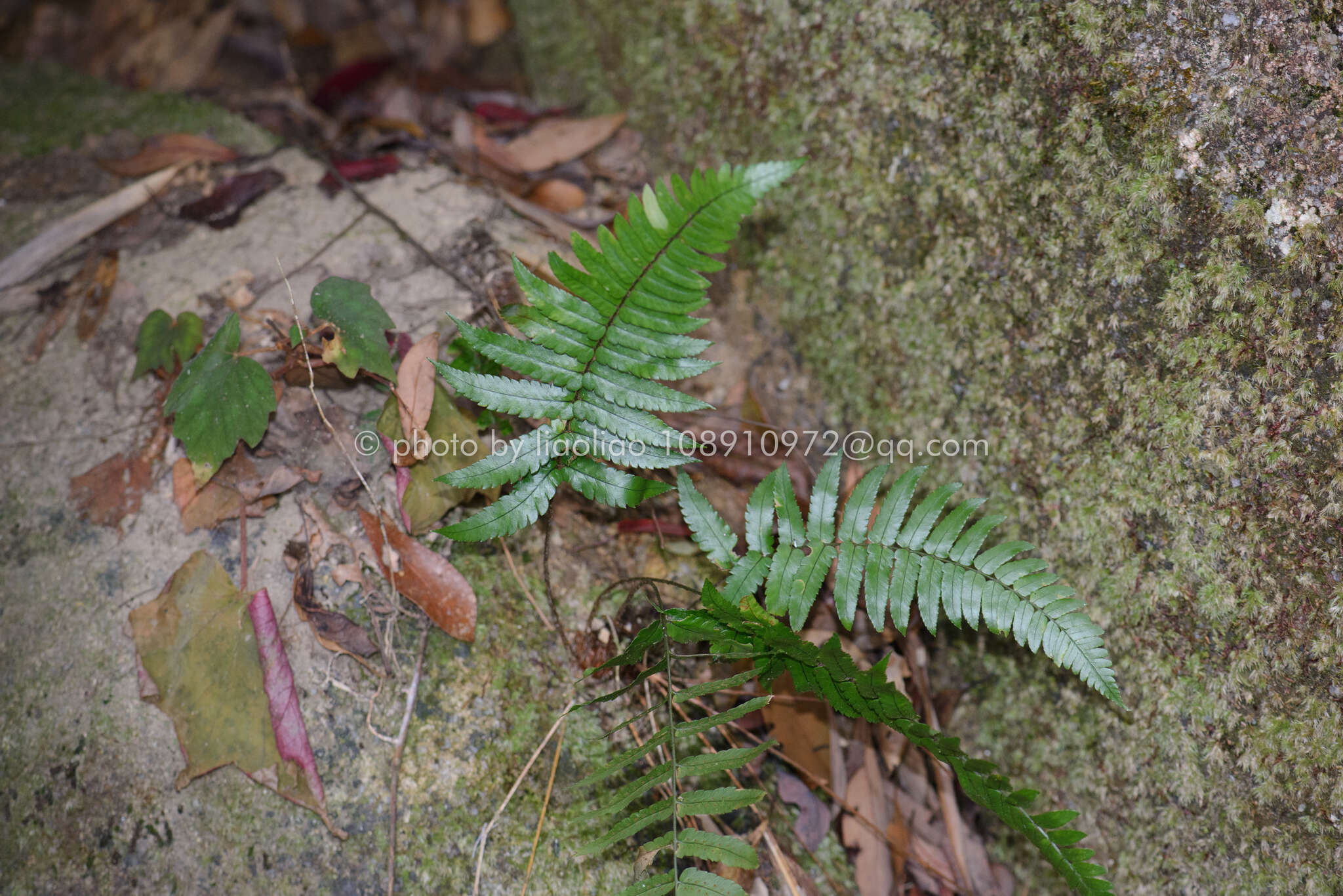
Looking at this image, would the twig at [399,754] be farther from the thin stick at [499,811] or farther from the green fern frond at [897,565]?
the green fern frond at [897,565]

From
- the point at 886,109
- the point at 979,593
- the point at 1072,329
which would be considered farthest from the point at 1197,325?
the point at 886,109

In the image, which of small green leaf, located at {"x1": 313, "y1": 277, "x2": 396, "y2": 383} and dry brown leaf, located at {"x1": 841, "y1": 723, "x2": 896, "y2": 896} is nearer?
small green leaf, located at {"x1": 313, "y1": 277, "x2": 396, "y2": 383}

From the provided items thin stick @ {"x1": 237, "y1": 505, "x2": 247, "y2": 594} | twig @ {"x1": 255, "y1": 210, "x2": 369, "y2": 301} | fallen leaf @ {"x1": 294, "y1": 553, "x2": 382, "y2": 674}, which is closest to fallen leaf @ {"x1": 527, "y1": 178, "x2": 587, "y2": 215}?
twig @ {"x1": 255, "y1": 210, "x2": 369, "y2": 301}

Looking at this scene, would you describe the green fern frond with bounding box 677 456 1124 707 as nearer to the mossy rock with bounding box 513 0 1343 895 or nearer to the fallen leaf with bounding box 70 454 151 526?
the mossy rock with bounding box 513 0 1343 895

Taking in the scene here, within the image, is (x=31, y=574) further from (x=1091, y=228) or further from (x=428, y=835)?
(x=1091, y=228)

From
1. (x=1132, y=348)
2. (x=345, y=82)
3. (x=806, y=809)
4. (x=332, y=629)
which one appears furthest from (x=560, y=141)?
(x=806, y=809)

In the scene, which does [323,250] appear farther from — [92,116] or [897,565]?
[897,565]

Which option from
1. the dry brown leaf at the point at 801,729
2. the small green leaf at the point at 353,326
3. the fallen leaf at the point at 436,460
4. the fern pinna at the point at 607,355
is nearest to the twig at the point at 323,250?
the small green leaf at the point at 353,326
